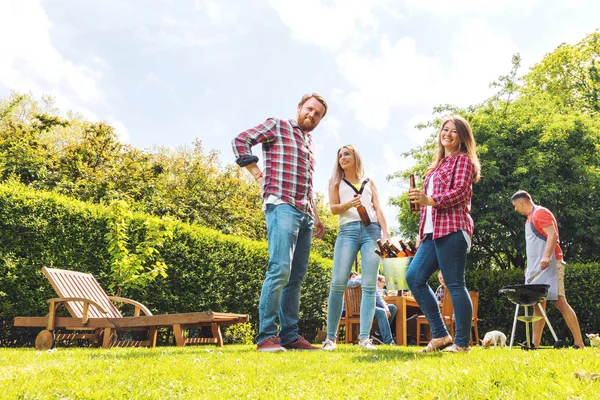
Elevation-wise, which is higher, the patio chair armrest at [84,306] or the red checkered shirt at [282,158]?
the red checkered shirt at [282,158]

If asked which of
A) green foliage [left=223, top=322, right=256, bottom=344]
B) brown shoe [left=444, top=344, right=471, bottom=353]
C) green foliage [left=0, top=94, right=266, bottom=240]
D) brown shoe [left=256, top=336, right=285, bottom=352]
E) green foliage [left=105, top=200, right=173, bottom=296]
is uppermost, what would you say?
green foliage [left=0, top=94, right=266, bottom=240]

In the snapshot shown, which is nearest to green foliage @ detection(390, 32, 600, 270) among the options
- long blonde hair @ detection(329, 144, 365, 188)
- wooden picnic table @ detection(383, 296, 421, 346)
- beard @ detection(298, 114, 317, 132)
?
wooden picnic table @ detection(383, 296, 421, 346)

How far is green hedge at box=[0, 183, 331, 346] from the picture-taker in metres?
7.07

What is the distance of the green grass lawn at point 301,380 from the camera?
2.22 metres

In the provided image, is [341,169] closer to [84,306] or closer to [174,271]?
[84,306]

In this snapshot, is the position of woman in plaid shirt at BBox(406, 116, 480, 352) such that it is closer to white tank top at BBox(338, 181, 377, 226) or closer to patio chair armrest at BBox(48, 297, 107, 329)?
white tank top at BBox(338, 181, 377, 226)


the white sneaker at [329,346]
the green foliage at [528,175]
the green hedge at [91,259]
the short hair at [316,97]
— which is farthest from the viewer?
the green foliage at [528,175]

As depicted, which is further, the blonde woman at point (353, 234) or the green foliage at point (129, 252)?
the green foliage at point (129, 252)

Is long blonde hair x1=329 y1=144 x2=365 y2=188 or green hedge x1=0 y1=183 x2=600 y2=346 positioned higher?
long blonde hair x1=329 y1=144 x2=365 y2=188

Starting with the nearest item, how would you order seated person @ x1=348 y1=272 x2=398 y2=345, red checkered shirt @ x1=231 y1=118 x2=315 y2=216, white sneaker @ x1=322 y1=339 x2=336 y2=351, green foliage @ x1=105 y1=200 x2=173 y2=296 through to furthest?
red checkered shirt @ x1=231 y1=118 x2=315 y2=216 < white sneaker @ x1=322 y1=339 x2=336 y2=351 < green foliage @ x1=105 y1=200 x2=173 y2=296 < seated person @ x1=348 y1=272 x2=398 y2=345

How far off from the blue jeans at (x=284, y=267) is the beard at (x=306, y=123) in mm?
853

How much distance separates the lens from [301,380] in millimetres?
2682

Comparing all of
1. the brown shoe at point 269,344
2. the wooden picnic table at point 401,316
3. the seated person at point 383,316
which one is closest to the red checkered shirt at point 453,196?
the brown shoe at point 269,344

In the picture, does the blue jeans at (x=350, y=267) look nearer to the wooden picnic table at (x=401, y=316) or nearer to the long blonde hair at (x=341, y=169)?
the long blonde hair at (x=341, y=169)
